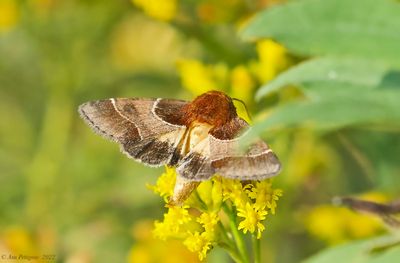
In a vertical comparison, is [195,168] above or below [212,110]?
below

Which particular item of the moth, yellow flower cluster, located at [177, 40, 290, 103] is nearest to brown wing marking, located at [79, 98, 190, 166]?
the moth

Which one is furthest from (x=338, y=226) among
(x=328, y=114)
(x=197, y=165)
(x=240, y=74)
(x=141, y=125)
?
(x=328, y=114)

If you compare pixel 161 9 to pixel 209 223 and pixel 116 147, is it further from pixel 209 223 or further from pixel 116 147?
pixel 209 223

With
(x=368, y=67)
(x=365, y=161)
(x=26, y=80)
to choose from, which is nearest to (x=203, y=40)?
(x=365, y=161)

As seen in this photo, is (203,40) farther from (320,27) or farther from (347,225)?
(320,27)

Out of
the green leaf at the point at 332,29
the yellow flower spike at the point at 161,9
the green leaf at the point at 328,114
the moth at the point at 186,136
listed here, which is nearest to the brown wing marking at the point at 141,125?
the moth at the point at 186,136
